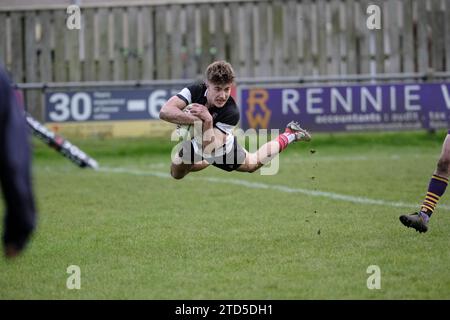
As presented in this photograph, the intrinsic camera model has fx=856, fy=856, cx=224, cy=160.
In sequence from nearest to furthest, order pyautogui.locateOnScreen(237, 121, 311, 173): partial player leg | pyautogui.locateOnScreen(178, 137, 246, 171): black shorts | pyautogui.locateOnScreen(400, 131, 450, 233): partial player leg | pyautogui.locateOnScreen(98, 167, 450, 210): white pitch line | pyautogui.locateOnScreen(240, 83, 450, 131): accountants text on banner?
pyautogui.locateOnScreen(400, 131, 450, 233): partial player leg < pyautogui.locateOnScreen(178, 137, 246, 171): black shorts < pyautogui.locateOnScreen(237, 121, 311, 173): partial player leg < pyautogui.locateOnScreen(98, 167, 450, 210): white pitch line < pyautogui.locateOnScreen(240, 83, 450, 131): accountants text on banner

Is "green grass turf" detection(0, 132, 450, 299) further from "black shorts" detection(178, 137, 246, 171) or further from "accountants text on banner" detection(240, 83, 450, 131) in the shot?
"accountants text on banner" detection(240, 83, 450, 131)

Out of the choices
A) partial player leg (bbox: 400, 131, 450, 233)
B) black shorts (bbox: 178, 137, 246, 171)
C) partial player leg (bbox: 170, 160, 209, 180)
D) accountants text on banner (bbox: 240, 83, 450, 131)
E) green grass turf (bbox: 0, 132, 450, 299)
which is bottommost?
green grass turf (bbox: 0, 132, 450, 299)

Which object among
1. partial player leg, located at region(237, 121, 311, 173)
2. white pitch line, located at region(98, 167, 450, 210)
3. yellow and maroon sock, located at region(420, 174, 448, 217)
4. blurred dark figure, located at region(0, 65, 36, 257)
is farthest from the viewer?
white pitch line, located at region(98, 167, 450, 210)

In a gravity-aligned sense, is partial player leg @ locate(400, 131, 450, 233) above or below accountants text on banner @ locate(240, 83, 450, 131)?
below

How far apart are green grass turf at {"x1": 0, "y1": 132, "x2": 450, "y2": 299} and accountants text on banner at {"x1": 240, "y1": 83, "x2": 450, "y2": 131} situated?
215 centimetres

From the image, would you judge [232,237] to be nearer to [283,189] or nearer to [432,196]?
[432,196]

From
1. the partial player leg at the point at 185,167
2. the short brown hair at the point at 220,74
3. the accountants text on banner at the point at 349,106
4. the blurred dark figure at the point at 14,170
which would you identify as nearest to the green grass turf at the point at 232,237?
the partial player leg at the point at 185,167

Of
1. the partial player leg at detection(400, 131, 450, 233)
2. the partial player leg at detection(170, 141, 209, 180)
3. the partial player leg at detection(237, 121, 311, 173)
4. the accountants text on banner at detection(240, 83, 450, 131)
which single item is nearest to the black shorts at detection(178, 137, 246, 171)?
the partial player leg at detection(170, 141, 209, 180)

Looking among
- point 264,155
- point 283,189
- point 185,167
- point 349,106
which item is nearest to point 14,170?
point 185,167

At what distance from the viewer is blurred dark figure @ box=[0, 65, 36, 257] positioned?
3785mm

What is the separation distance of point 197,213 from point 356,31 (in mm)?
9970

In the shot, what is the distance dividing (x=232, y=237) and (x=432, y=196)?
2037 millimetres

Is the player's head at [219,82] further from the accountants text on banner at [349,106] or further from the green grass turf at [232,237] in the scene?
the accountants text on banner at [349,106]
